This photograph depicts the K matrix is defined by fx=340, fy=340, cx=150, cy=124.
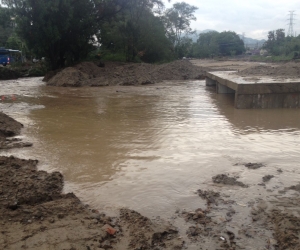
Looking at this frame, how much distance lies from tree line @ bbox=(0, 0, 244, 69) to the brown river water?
422 inches

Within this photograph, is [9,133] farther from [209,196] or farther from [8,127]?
[209,196]

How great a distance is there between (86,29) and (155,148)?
19.8m

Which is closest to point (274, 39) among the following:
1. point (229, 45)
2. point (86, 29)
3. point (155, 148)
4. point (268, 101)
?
point (229, 45)

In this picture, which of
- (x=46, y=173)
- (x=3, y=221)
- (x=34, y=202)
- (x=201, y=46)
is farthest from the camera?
(x=201, y=46)

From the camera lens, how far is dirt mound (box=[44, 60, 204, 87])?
2033 centimetres

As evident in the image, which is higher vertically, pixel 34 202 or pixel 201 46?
pixel 201 46

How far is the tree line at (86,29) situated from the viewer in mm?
21344

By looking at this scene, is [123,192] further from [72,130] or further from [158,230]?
[72,130]

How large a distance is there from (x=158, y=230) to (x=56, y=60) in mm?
23374

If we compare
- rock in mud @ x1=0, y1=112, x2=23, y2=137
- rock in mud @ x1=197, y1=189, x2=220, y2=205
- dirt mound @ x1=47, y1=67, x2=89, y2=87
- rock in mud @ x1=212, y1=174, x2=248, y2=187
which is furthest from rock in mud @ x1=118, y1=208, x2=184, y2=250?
dirt mound @ x1=47, y1=67, x2=89, y2=87

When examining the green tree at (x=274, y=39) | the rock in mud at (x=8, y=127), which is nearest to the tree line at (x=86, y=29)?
the rock in mud at (x=8, y=127)

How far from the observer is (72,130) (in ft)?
27.5

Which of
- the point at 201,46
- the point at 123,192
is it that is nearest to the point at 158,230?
the point at 123,192

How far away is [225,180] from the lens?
16.3 feet
